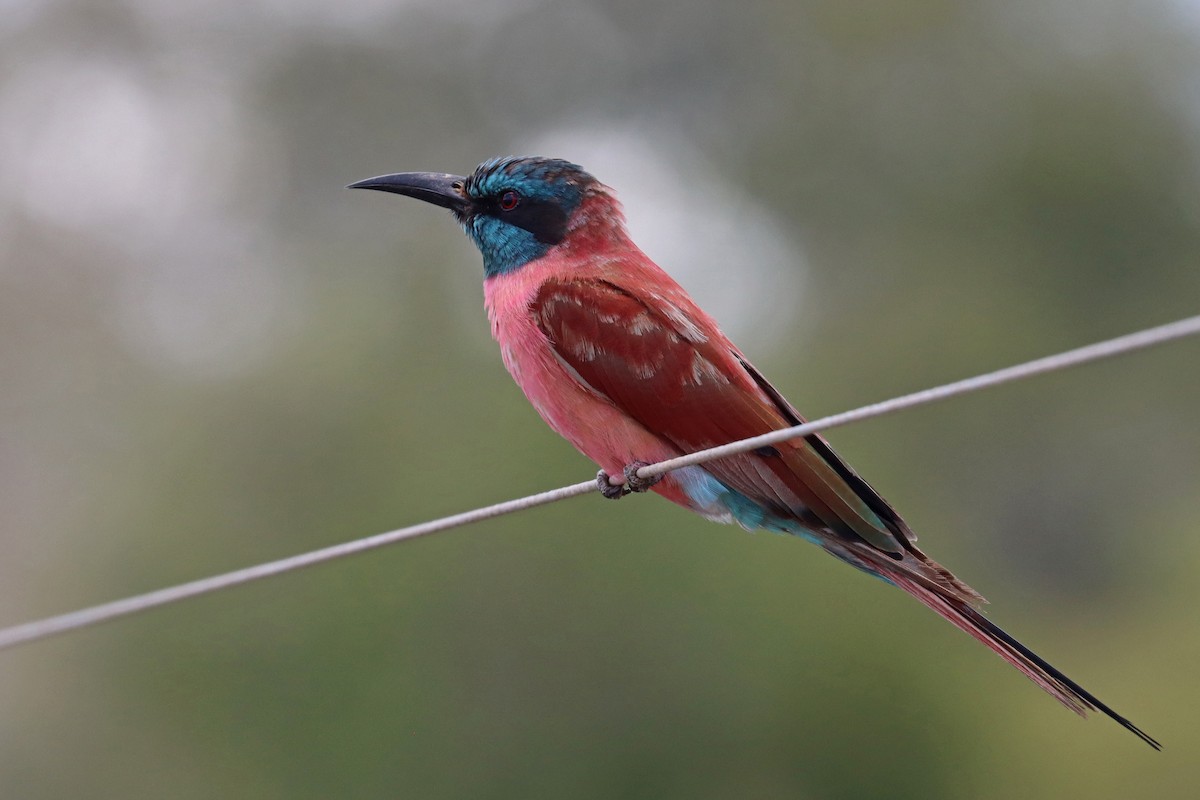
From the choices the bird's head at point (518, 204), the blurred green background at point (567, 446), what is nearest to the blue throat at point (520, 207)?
the bird's head at point (518, 204)

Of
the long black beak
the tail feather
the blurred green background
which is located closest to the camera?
the tail feather

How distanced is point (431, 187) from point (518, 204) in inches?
11.0

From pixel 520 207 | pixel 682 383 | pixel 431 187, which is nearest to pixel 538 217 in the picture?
pixel 520 207

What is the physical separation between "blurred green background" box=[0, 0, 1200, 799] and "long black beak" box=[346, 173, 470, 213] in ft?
22.7

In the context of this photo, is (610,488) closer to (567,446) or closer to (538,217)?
(538,217)

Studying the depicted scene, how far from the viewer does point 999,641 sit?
261cm

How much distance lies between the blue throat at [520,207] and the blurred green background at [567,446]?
7.07 m

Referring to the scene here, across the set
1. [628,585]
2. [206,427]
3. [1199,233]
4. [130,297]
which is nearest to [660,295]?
[628,585]

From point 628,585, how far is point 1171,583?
595 cm

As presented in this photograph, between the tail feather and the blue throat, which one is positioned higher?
the blue throat

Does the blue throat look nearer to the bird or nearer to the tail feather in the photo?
the bird

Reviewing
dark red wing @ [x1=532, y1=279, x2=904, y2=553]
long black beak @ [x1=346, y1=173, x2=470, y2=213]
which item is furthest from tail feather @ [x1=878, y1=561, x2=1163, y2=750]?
long black beak @ [x1=346, y1=173, x2=470, y2=213]

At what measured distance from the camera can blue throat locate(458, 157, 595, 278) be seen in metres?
3.51

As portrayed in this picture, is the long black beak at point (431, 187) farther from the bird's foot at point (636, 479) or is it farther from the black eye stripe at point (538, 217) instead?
the bird's foot at point (636, 479)
